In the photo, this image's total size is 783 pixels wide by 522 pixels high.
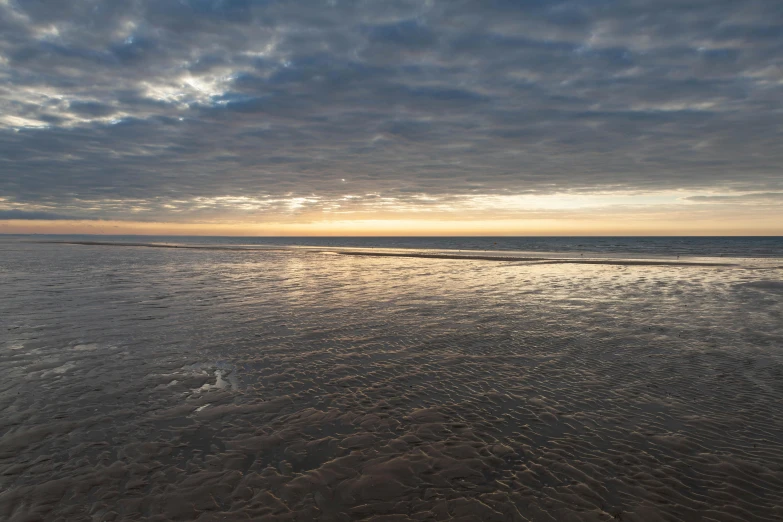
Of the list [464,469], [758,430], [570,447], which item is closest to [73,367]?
[464,469]

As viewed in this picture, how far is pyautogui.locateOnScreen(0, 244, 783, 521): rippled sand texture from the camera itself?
5.29 metres

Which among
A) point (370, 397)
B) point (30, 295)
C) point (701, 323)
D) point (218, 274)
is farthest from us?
point (218, 274)

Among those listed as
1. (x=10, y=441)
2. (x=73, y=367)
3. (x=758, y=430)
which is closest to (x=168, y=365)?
(x=73, y=367)

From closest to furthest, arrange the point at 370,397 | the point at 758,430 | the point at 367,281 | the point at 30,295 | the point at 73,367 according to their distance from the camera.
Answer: the point at 758,430 < the point at 370,397 < the point at 73,367 < the point at 30,295 < the point at 367,281

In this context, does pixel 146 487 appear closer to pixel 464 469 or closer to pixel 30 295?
pixel 464 469

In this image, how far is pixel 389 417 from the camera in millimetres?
7586

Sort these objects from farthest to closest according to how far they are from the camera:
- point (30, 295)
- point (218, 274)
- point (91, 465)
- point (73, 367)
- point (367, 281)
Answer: point (218, 274), point (367, 281), point (30, 295), point (73, 367), point (91, 465)

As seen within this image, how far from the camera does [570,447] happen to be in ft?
21.7

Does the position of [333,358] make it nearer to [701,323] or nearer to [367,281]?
[701,323]

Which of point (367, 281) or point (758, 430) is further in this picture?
point (367, 281)

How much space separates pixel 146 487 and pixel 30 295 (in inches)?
840

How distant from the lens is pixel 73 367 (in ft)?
32.7

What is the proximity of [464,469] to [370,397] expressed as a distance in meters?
2.97

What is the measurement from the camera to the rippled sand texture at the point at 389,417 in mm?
5289
